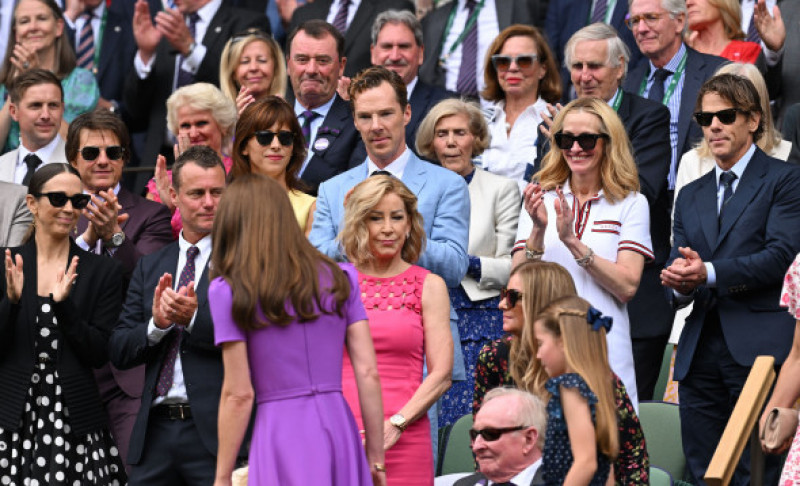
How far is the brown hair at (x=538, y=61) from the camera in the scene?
379 inches

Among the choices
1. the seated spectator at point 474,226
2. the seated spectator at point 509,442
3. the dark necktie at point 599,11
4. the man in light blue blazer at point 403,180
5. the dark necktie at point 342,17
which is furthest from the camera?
the dark necktie at point 342,17

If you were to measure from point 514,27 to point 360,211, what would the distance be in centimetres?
325

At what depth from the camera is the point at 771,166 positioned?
25.1ft

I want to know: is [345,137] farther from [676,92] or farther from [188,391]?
[188,391]

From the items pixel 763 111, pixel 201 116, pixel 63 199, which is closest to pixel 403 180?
pixel 63 199

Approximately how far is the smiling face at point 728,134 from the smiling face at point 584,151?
600mm

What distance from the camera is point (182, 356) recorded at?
22.2ft

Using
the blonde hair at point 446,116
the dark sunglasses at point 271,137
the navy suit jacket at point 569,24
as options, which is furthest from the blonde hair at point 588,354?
the navy suit jacket at point 569,24

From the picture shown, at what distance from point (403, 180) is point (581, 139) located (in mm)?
903

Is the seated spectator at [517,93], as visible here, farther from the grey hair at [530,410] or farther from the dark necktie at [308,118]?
the grey hair at [530,410]

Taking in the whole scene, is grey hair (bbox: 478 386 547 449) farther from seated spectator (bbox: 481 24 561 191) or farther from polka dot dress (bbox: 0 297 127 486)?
seated spectator (bbox: 481 24 561 191)

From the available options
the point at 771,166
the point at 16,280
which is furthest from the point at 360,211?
the point at 771,166

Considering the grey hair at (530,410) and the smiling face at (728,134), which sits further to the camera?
the smiling face at (728,134)

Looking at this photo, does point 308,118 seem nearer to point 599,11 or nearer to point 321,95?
point 321,95
